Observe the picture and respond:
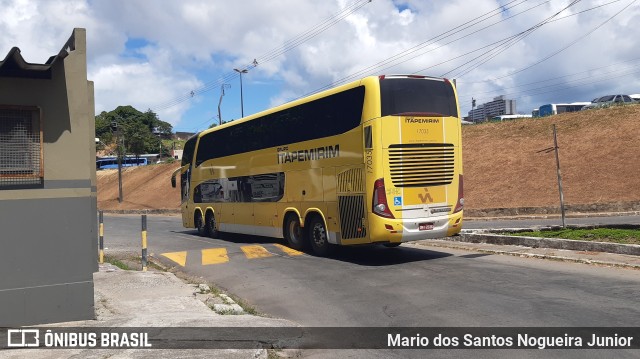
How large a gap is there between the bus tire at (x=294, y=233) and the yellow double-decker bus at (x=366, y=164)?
0.03 meters

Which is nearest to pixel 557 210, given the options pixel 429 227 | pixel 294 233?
pixel 294 233

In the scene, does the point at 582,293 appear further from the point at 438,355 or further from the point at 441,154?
the point at 441,154

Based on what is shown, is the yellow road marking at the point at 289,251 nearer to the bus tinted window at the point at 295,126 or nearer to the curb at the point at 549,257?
the bus tinted window at the point at 295,126

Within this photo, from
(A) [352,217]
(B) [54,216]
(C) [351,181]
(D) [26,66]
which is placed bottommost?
(A) [352,217]

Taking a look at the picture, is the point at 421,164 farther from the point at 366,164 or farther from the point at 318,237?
the point at 318,237

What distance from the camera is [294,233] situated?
48.2 ft

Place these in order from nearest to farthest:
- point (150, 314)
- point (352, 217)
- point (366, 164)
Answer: point (150, 314), point (366, 164), point (352, 217)

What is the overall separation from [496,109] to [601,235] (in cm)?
9605

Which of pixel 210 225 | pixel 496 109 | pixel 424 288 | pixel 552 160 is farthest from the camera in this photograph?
pixel 496 109

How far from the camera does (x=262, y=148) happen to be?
15.8 m

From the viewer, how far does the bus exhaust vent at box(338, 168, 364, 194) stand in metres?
11.7

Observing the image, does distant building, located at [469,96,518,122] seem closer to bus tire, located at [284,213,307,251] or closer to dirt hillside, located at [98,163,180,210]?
dirt hillside, located at [98,163,180,210]

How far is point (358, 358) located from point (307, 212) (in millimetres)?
8420

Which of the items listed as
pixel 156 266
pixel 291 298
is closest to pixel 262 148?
pixel 156 266
